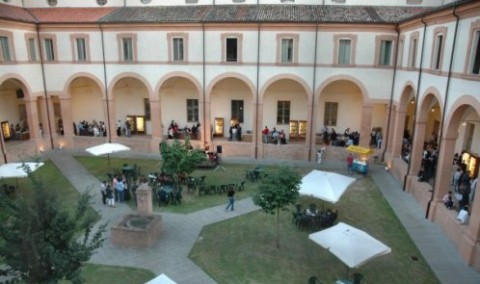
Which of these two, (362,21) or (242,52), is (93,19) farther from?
(362,21)

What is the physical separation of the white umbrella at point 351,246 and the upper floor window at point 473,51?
760 cm

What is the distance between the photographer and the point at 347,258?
10656 mm

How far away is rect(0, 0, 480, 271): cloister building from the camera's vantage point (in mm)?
22812

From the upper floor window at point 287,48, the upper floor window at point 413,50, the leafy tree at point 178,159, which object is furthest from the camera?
the upper floor window at point 287,48

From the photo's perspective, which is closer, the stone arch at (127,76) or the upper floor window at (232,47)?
the upper floor window at (232,47)

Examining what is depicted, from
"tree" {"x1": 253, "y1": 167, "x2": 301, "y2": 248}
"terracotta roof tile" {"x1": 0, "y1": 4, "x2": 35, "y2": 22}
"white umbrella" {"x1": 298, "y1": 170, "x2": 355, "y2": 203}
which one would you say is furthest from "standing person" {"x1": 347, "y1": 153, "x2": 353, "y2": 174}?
"terracotta roof tile" {"x1": 0, "y1": 4, "x2": 35, "y2": 22}

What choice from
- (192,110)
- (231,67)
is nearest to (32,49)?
(192,110)

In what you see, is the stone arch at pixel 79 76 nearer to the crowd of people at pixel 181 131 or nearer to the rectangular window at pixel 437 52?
the crowd of people at pixel 181 131

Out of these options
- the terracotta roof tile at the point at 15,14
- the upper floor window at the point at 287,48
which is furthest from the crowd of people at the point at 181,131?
the terracotta roof tile at the point at 15,14

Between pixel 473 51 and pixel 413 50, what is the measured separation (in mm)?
6865

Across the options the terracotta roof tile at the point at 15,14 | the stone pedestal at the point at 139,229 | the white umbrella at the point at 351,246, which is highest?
the terracotta roof tile at the point at 15,14

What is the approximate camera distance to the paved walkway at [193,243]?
12312mm

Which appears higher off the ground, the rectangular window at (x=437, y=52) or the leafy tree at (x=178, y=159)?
the rectangular window at (x=437, y=52)

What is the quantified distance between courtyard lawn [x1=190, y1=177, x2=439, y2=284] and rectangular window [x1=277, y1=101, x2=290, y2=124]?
12276 millimetres
